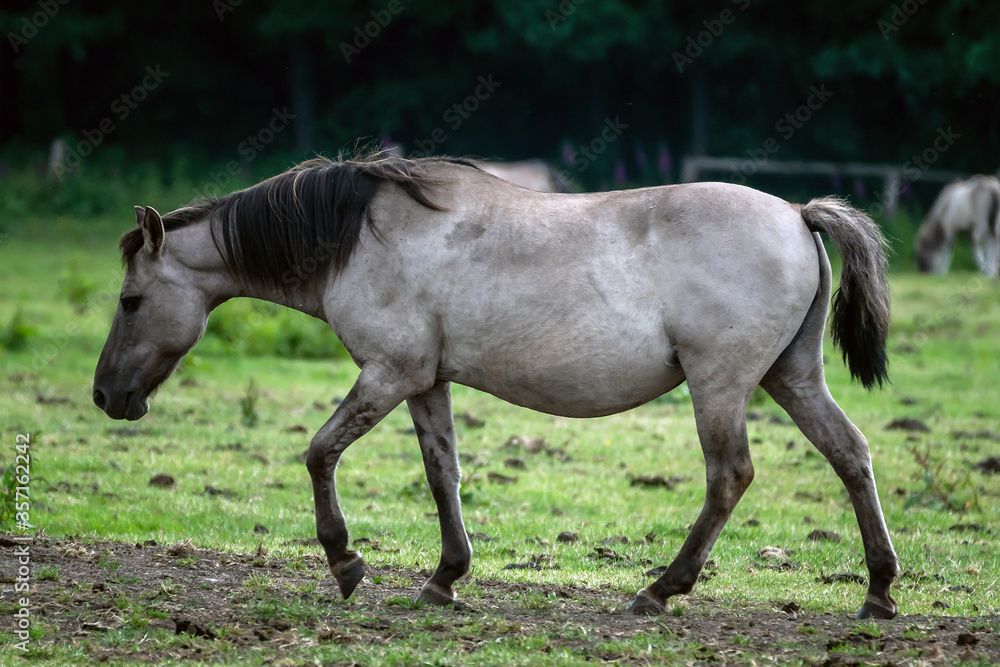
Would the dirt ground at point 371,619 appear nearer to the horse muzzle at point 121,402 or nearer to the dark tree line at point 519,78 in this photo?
the horse muzzle at point 121,402

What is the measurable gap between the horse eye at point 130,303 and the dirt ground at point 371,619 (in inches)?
49.9

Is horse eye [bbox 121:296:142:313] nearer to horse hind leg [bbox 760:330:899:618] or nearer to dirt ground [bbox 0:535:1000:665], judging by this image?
dirt ground [bbox 0:535:1000:665]

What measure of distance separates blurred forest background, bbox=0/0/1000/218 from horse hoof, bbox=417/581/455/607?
1919 cm

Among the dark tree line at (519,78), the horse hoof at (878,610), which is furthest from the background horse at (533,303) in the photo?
the dark tree line at (519,78)

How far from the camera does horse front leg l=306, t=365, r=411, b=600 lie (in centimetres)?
470

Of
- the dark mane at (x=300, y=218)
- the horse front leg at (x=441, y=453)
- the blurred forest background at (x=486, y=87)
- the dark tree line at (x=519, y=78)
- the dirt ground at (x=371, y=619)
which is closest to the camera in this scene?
the dirt ground at (x=371, y=619)

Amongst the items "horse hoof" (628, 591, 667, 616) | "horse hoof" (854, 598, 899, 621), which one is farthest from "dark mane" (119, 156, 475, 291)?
"horse hoof" (854, 598, 899, 621)

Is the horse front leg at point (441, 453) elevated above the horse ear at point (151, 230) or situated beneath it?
situated beneath

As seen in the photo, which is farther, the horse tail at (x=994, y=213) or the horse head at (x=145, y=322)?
the horse tail at (x=994, y=213)

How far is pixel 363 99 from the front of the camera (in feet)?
92.1

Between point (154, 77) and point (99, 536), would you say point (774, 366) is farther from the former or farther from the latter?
point (154, 77)

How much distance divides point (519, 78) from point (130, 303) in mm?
24254

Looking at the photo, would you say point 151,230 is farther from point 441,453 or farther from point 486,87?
point 486,87

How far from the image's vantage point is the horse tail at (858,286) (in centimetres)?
477
